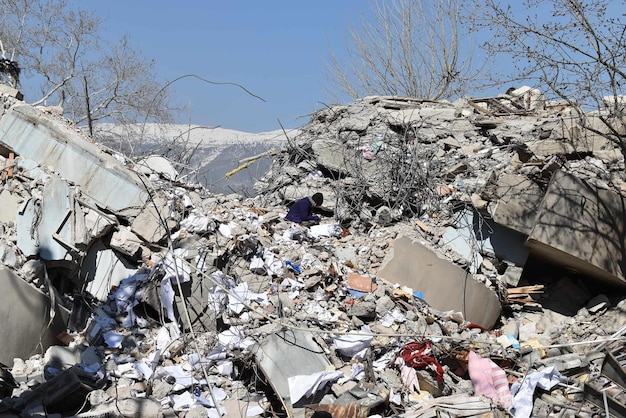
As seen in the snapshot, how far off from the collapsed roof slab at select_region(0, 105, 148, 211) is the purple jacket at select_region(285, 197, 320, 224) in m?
1.77

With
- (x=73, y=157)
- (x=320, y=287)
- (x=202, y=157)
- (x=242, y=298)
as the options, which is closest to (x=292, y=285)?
(x=320, y=287)

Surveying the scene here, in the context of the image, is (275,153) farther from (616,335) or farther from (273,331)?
(616,335)

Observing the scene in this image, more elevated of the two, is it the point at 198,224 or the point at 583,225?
the point at 583,225

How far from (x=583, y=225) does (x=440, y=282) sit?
1.33m

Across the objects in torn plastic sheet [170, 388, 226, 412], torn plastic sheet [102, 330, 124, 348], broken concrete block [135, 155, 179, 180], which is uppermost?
broken concrete block [135, 155, 179, 180]

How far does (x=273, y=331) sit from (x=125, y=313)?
1.25m

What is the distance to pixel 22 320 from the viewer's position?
414cm

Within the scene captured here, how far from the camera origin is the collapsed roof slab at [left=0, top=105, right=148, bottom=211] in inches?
205

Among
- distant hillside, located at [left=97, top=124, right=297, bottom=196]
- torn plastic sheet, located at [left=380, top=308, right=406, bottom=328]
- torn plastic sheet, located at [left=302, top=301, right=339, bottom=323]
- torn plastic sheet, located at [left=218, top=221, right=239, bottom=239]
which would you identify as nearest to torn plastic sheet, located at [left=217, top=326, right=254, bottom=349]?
torn plastic sheet, located at [left=302, top=301, right=339, bottom=323]

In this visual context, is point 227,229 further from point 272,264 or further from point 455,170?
point 455,170

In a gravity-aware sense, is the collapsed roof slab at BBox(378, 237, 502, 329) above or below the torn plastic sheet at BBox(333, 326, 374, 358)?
above

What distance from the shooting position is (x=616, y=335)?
4.69 m

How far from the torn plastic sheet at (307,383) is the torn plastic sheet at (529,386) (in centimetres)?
131

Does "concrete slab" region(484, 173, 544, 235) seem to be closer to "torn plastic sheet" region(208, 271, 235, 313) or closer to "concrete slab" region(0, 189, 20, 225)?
"torn plastic sheet" region(208, 271, 235, 313)
